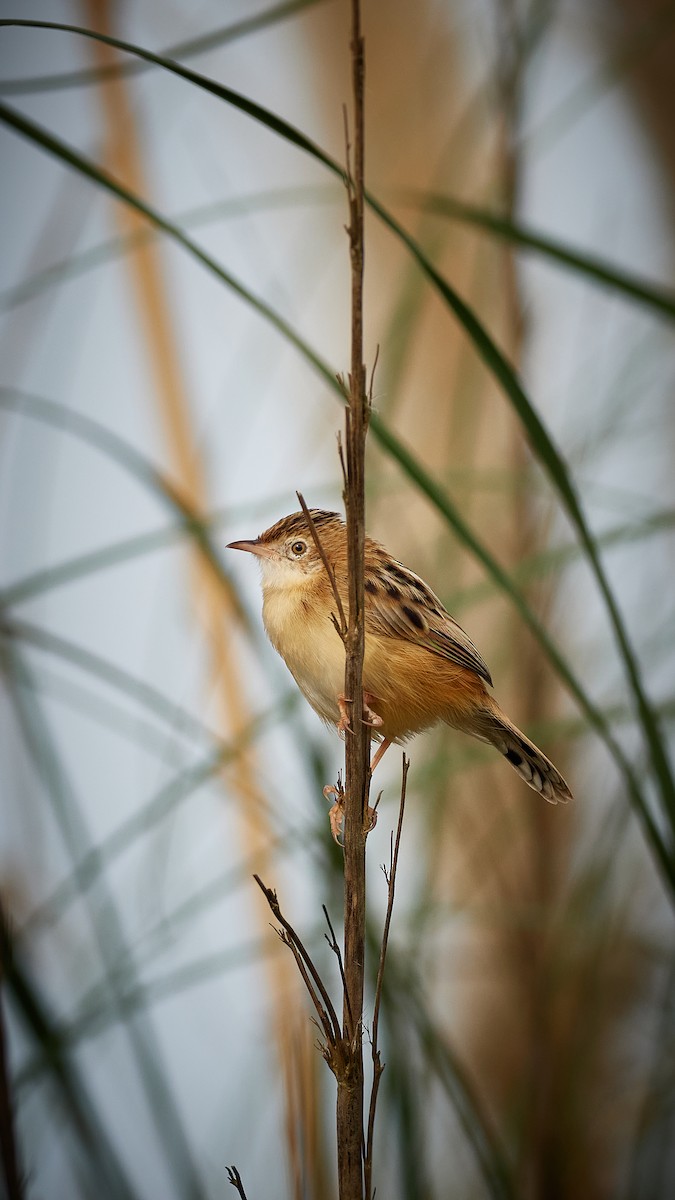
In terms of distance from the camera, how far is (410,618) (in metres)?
0.81

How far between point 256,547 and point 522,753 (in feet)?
1.04

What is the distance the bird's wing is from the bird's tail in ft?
0.12

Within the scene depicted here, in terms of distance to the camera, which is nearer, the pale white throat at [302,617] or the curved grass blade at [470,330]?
the curved grass blade at [470,330]

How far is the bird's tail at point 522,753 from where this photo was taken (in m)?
0.78

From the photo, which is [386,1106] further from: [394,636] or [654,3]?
[654,3]

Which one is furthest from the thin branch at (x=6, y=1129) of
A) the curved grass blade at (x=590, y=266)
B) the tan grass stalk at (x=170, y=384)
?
the tan grass stalk at (x=170, y=384)

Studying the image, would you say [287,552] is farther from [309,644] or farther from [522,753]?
[522,753]

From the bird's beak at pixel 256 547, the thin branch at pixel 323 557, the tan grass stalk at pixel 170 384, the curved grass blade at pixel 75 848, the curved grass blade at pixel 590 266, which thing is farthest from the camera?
the tan grass stalk at pixel 170 384

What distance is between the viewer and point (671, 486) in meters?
3.32

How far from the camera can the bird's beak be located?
856 mm

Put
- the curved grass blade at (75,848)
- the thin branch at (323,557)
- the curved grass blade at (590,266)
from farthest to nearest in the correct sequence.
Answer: the curved grass blade at (75,848) → the curved grass blade at (590,266) → the thin branch at (323,557)

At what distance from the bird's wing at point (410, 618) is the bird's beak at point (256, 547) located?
0.12 m

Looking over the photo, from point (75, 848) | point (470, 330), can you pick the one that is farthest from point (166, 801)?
point (470, 330)

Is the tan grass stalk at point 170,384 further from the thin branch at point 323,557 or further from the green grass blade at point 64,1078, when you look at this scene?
the thin branch at point 323,557
